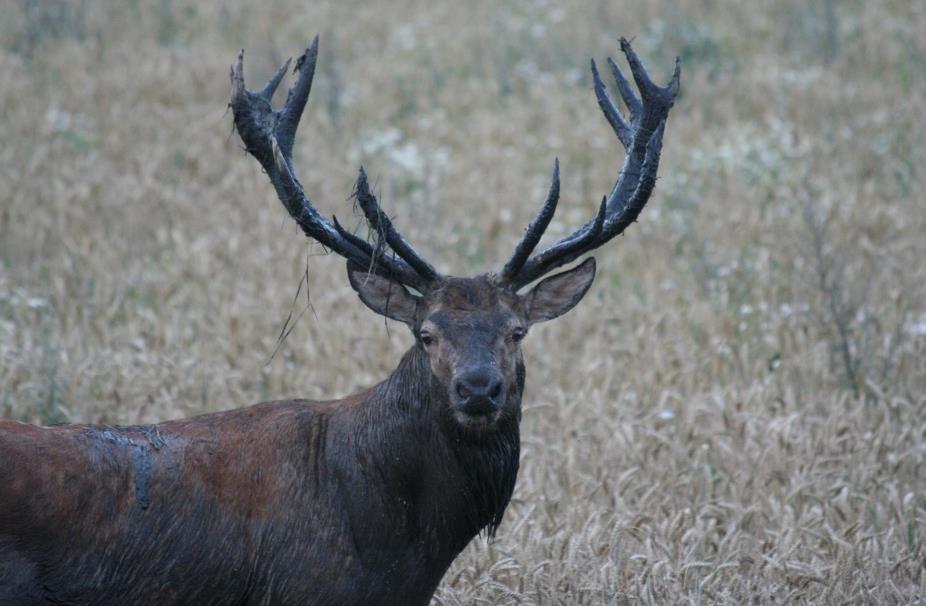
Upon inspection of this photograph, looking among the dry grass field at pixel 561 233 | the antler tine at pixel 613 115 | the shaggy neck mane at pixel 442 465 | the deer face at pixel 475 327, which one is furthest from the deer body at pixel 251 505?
the antler tine at pixel 613 115

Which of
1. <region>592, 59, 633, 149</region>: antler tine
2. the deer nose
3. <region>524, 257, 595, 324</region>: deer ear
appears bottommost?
the deer nose

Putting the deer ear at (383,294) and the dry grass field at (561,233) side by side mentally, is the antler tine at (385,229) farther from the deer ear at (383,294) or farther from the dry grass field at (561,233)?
the dry grass field at (561,233)

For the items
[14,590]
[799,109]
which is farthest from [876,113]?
[14,590]

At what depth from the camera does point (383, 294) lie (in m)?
5.48

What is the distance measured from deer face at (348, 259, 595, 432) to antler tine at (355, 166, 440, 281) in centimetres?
10

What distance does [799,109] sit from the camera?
47.3ft

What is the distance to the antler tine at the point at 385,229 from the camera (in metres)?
5.14

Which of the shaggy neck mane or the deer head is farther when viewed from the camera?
the shaggy neck mane

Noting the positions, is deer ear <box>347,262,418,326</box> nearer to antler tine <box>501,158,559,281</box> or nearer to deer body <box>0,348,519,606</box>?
deer body <box>0,348,519,606</box>

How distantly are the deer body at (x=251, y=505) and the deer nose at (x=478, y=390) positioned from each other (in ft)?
0.99

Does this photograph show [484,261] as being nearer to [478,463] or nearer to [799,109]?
[799,109]

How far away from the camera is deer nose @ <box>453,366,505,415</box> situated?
4820mm

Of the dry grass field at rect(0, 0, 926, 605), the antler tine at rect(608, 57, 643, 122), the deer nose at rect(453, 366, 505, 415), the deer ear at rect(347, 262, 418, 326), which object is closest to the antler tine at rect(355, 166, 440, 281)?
the deer ear at rect(347, 262, 418, 326)

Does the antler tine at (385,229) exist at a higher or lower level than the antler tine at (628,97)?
lower
